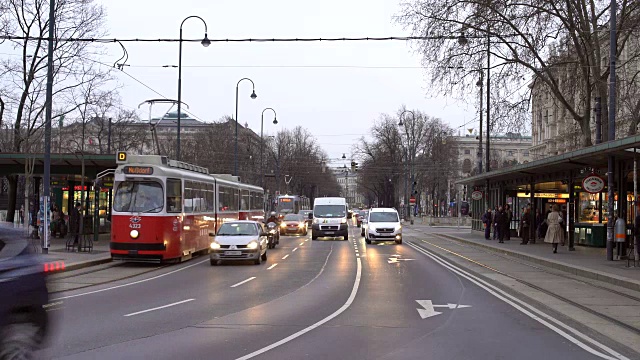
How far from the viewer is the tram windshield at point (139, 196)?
2039 cm

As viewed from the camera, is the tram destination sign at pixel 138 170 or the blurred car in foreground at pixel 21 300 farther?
the tram destination sign at pixel 138 170

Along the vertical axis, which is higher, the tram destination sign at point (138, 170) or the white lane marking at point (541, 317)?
the tram destination sign at point (138, 170)

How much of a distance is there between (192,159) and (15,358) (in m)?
60.4

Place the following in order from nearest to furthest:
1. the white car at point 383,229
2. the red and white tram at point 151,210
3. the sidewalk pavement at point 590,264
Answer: the sidewalk pavement at point 590,264
the red and white tram at point 151,210
the white car at point 383,229

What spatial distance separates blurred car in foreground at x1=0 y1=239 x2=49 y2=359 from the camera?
257 inches

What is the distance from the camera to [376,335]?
9.30 meters

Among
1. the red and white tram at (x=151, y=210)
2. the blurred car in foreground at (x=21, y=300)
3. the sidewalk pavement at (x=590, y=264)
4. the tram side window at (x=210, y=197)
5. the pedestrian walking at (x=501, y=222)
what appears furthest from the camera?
the pedestrian walking at (x=501, y=222)

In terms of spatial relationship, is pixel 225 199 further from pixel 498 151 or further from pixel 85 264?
pixel 498 151

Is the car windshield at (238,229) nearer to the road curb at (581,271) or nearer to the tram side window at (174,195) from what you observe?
the tram side window at (174,195)

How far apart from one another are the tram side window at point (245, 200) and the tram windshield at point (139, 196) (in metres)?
13.7

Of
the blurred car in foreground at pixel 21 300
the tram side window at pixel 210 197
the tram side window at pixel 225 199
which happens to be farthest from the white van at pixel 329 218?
the blurred car in foreground at pixel 21 300

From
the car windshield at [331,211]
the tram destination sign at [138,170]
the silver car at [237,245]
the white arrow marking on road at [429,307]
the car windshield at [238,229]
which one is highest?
the tram destination sign at [138,170]

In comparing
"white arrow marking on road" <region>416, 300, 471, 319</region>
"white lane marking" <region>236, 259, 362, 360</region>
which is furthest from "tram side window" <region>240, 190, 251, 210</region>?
"white arrow marking on road" <region>416, 300, 471, 319</region>

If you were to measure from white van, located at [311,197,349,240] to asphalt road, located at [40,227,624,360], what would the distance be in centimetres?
1999
